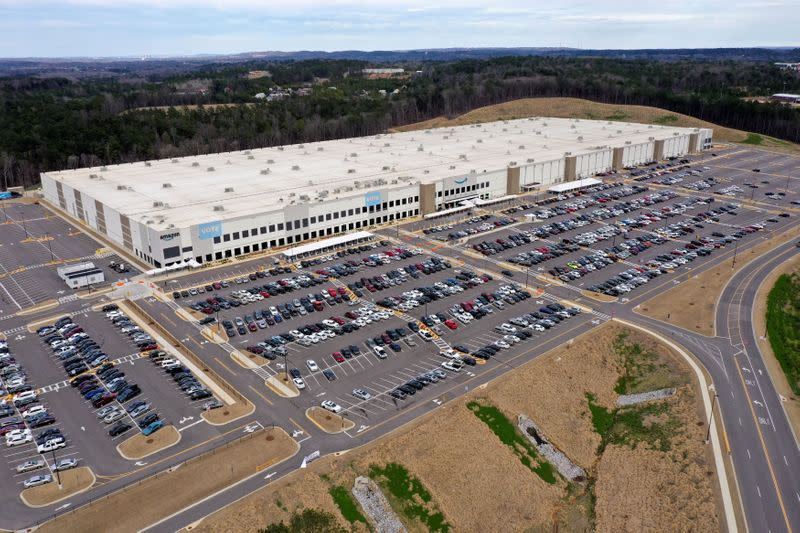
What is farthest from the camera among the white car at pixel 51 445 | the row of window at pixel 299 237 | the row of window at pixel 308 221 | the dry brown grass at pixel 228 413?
the row of window at pixel 308 221

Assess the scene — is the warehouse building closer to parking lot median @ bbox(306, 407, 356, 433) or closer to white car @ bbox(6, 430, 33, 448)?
white car @ bbox(6, 430, 33, 448)

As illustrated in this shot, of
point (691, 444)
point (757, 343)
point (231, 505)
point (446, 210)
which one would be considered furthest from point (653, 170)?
point (231, 505)

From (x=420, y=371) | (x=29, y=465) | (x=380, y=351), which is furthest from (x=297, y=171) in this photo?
(x=29, y=465)

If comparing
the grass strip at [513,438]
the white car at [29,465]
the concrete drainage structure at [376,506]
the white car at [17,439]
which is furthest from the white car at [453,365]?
the white car at [17,439]

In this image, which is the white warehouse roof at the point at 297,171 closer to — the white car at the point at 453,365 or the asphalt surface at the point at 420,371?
the asphalt surface at the point at 420,371

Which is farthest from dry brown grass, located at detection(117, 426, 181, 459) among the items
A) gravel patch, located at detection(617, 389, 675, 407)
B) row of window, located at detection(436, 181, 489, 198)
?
row of window, located at detection(436, 181, 489, 198)

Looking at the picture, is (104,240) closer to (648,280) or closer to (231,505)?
(231,505)

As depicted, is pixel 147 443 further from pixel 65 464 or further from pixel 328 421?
pixel 328 421
